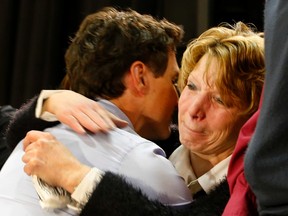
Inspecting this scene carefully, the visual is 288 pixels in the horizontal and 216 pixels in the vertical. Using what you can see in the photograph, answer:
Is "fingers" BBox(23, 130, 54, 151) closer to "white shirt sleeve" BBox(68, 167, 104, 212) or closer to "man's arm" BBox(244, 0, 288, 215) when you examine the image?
"white shirt sleeve" BBox(68, 167, 104, 212)

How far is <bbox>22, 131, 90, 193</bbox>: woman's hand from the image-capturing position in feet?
3.82

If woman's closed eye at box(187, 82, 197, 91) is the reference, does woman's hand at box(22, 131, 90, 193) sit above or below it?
below

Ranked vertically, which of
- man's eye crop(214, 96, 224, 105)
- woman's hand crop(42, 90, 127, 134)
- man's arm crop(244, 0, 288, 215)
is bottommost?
woman's hand crop(42, 90, 127, 134)

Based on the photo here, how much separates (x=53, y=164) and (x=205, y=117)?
0.40 m

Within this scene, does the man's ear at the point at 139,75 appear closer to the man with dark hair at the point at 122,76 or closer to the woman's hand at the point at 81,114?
the man with dark hair at the point at 122,76

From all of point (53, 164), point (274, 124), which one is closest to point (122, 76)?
point (53, 164)

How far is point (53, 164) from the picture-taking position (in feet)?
3.90

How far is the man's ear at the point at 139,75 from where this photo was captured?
5.29 feet

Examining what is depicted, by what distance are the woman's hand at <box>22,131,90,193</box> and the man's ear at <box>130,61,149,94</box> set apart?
42 cm

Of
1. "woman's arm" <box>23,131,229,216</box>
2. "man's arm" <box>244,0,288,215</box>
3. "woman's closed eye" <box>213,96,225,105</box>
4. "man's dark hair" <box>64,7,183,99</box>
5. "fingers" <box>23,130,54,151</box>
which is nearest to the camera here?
"man's arm" <box>244,0,288,215</box>

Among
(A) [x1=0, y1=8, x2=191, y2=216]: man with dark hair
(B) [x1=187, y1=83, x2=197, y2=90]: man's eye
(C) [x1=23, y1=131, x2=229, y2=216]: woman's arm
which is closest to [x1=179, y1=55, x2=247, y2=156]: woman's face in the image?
(B) [x1=187, y1=83, x2=197, y2=90]: man's eye

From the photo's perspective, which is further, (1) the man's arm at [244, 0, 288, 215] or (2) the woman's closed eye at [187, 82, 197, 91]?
(2) the woman's closed eye at [187, 82, 197, 91]

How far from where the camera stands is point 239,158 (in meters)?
0.90

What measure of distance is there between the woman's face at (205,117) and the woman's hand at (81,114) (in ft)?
0.53
